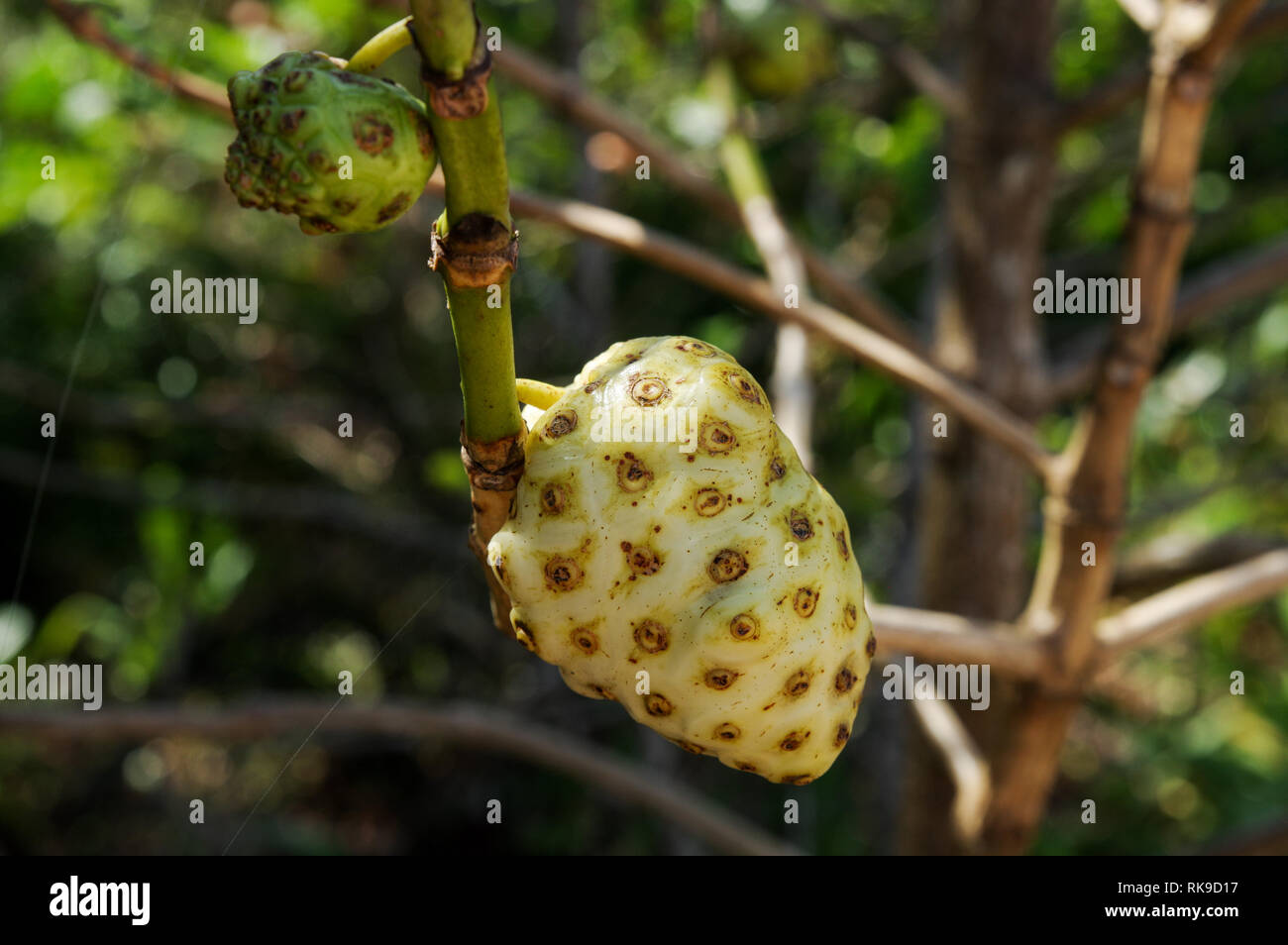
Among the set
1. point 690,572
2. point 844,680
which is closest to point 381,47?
point 690,572

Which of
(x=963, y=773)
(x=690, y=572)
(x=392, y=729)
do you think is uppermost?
(x=690, y=572)

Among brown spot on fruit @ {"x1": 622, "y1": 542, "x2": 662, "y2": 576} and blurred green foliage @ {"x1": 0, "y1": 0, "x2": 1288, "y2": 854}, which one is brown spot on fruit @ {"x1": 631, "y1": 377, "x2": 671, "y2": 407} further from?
blurred green foliage @ {"x1": 0, "y1": 0, "x2": 1288, "y2": 854}

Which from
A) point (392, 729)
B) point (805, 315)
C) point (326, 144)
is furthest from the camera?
point (392, 729)

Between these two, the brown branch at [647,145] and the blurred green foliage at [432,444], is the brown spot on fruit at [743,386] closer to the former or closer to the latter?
the brown branch at [647,145]

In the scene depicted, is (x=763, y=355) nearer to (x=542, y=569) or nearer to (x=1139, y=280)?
(x=1139, y=280)

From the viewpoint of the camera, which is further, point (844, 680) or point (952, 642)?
point (952, 642)

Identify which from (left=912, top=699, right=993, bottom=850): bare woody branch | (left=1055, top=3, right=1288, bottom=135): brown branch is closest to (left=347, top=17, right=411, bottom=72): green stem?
(left=912, top=699, right=993, bottom=850): bare woody branch

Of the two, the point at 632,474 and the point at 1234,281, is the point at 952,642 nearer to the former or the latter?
the point at 632,474

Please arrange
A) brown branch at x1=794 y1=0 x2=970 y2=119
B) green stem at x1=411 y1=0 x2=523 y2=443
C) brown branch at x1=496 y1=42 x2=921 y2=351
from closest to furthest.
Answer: green stem at x1=411 y1=0 x2=523 y2=443 → brown branch at x1=496 y1=42 x2=921 y2=351 → brown branch at x1=794 y1=0 x2=970 y2=119
